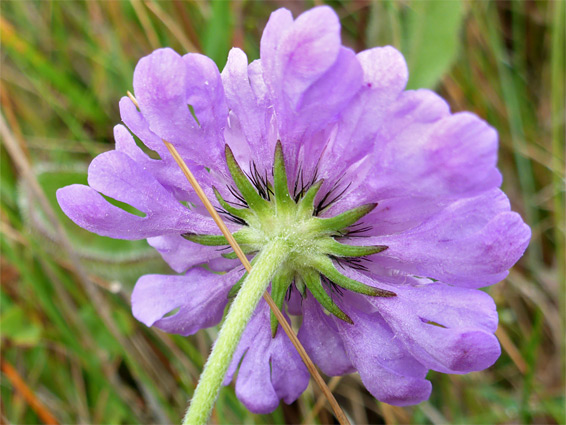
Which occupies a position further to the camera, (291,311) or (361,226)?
(291,311)

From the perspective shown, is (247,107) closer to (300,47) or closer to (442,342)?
(300,47)

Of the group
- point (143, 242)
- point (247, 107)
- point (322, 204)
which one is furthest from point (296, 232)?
point (143, 242)

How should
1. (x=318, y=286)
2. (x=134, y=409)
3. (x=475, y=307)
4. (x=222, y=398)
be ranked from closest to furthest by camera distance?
(x=475, y=307) < (x=318, y=286) < (x=222, y=398) < (x=134, y=409)

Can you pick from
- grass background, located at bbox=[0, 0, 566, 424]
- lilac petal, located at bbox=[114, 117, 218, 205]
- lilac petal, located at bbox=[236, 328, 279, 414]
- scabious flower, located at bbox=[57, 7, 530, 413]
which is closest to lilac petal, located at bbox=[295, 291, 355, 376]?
scabious flower, located at bbox=[57, 7, 530, 413]

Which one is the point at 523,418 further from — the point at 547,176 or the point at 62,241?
the point at 62,241

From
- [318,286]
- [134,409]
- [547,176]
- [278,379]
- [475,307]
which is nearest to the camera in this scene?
[475,307]

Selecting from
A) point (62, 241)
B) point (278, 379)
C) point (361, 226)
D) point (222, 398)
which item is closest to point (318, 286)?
point (361, 226)

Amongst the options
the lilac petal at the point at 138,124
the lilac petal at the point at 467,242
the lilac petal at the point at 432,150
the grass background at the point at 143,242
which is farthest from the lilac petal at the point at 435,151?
the grass background at the point at 143,242
